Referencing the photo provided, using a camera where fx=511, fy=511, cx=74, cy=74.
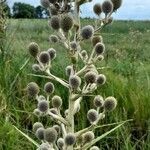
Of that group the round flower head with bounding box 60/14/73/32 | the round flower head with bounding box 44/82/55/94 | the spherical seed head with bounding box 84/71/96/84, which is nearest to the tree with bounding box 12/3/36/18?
the round flower head with bounding box 44/82/55/94

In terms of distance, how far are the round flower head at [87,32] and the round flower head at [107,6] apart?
19 cm

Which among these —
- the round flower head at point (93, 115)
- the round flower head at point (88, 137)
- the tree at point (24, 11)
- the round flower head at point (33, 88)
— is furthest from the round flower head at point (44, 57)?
the tree at point (24, 11)

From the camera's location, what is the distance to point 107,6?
2.96 m

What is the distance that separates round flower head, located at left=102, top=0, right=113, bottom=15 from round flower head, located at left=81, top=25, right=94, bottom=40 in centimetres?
19

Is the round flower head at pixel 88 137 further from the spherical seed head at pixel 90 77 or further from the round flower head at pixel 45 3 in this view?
the round flower head at pixel 45 3

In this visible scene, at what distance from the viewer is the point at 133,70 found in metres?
7.69

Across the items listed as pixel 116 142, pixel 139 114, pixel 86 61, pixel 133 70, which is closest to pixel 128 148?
pixel 116 142

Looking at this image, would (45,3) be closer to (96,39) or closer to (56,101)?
(96,39)

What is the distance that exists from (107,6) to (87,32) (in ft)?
0.77

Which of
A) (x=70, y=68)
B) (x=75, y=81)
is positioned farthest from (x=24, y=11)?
(x=75, y=81)

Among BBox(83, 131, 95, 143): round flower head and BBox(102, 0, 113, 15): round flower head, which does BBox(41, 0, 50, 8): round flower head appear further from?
BBox(83, 131, 95, 143): round flower head

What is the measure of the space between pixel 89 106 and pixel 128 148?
4.86ft

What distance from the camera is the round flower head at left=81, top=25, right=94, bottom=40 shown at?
2.84m

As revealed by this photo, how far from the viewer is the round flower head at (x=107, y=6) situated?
294cm
